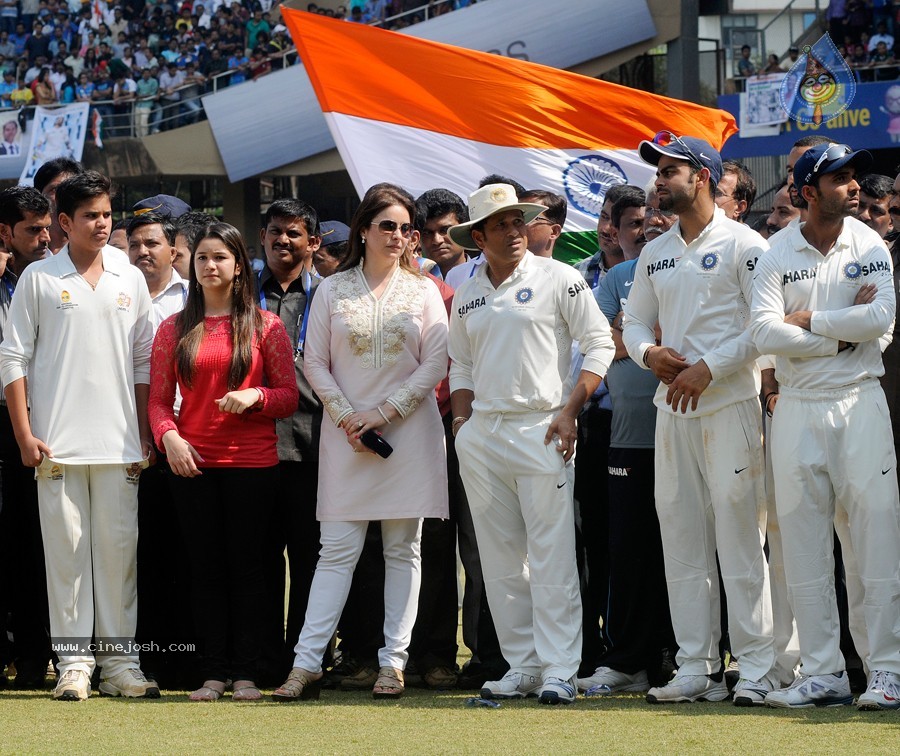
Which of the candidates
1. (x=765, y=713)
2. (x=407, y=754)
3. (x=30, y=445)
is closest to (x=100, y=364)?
(x=30, y=445)

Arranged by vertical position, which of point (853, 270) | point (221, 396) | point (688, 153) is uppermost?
point (688, 153)

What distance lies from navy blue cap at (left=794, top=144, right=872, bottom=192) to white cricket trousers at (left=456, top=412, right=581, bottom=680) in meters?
1.43

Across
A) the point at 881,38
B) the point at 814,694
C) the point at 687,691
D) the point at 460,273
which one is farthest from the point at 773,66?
the point at 814,694

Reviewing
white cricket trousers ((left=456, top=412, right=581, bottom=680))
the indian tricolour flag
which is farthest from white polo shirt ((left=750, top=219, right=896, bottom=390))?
the indian tricolour flag

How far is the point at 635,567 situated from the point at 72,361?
2656 mm

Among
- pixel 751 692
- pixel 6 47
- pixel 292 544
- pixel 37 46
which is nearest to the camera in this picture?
pixel 751 692

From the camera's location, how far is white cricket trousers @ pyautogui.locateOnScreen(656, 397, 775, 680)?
5.63 m

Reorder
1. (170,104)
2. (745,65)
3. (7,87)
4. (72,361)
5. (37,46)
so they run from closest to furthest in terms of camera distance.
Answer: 1. (72,361)
2. (745,65)
3. (170,104)
4. (7,87)
5. (37,46)

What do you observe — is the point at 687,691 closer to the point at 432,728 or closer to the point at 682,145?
the point at 432,728

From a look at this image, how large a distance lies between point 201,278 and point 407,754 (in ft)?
8.23

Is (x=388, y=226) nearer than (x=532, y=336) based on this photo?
No

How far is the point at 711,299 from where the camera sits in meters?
5.73

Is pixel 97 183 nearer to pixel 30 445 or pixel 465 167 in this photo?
Result: pixel 30 445

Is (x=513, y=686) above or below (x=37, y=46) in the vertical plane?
below
